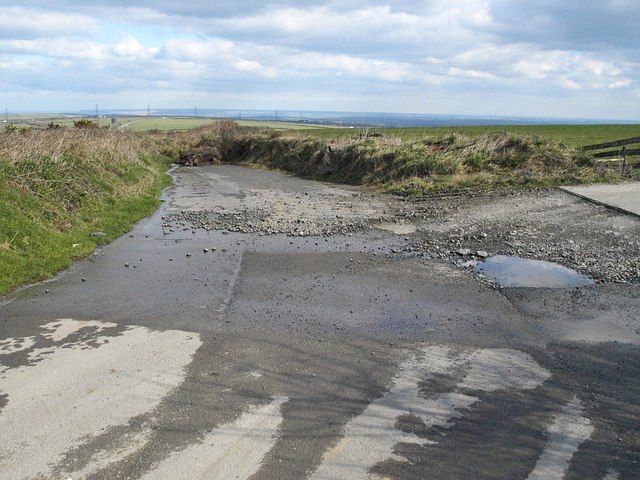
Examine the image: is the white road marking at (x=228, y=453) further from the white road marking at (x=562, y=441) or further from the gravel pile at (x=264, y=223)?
the gravel pile at (x=264, y=223)

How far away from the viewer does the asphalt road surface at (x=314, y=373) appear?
15.8ft

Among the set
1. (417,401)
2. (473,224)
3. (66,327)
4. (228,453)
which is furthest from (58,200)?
(417,401)

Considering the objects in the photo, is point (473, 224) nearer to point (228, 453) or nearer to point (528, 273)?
point (528, 273)

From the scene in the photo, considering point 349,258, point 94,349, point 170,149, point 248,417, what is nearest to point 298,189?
point 349,258

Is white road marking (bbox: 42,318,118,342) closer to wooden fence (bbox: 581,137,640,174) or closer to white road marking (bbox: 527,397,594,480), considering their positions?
white road marking (bbox: 527,397,594,480)

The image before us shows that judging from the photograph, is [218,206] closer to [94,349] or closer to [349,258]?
[349,258]

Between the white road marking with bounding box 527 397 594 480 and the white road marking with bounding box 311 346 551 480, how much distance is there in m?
0.67

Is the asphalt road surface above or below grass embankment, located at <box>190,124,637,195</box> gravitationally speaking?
below

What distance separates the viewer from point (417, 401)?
5.81 meters

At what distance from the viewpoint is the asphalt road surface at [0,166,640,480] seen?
4820 millimetres

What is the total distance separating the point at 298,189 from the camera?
25.9 m

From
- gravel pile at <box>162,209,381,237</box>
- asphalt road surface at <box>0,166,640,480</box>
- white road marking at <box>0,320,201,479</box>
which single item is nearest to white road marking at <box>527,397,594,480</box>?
asphalt road surface at <box>0,166,640,480</box>

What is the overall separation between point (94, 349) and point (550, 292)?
7785mm

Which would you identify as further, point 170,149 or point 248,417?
point 170,149
